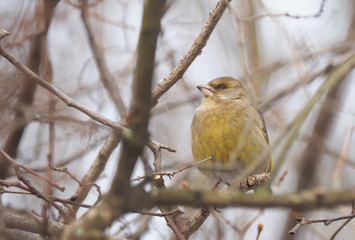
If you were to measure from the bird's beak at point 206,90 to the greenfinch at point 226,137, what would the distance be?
0.34ft

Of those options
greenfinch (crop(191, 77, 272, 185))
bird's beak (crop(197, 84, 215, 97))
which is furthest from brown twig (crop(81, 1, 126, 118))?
bird's beak (crop(197, 84, 215, 97))

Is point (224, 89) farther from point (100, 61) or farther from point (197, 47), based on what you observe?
point (197, 47)

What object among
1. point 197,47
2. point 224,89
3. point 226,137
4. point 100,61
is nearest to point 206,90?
point 224,89

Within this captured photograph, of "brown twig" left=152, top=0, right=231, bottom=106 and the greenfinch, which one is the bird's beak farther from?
"brown twig" left=152, top=0, right=231, bottom=106

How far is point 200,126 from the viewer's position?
511 centimetres

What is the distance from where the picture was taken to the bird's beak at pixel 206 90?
→ 5672 millimetres

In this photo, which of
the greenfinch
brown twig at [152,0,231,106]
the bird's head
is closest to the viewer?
brown twig at [152,0,231,106]

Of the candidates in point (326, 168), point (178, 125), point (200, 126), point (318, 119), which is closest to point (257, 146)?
point (200, 126)

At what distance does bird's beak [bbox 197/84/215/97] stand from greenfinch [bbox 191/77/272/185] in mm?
103

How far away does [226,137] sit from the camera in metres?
4.88

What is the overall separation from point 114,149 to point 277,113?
145 inches

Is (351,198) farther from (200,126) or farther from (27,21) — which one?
(27,21)

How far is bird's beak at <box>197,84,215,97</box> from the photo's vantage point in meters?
5.67

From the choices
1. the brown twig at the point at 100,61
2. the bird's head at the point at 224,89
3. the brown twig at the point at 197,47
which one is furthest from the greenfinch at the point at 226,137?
the brown twig at the point at 197,47
